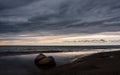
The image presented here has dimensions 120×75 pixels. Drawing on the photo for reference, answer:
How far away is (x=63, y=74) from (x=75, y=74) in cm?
91

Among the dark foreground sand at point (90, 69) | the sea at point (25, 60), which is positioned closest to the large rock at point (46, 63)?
the sea at point (25, 60)

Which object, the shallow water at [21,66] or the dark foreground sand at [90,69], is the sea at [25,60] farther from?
the dark foreground sand at [90,69]

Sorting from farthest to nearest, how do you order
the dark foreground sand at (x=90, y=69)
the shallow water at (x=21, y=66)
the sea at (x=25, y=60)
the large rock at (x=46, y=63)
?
the large rock at (x=46, y=63) → the sea at (x=25, y=60) → the shallow water at (x=21, y=66) → the dark foreground sand at (x=90, y=69)

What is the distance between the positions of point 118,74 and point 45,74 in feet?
17.4

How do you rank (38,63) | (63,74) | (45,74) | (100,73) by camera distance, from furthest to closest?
1. (38,63)
2. (45,74)
3. (63,74)
4. (100,73)

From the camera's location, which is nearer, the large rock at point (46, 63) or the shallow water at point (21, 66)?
the shallow water at point (21, 66)

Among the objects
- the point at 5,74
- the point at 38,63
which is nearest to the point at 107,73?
the point at 5,74

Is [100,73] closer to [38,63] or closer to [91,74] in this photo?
[91,74]

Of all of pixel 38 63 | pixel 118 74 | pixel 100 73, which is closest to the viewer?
pixel 118 74

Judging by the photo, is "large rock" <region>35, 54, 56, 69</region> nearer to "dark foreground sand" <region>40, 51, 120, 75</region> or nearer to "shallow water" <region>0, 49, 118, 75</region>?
"shallow water" <region>0, 49, 118, 75</region>

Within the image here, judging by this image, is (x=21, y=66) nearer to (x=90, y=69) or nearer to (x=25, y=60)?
(x=25, y=60)

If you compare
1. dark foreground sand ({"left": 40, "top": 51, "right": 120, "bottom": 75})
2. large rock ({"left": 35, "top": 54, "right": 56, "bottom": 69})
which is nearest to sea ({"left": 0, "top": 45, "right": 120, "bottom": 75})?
large rock ({"left": 35, "top": 54, "right": 56, "bottom": 69})

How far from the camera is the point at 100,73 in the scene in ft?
40.8

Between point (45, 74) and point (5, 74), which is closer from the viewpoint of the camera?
point (45, 74)
